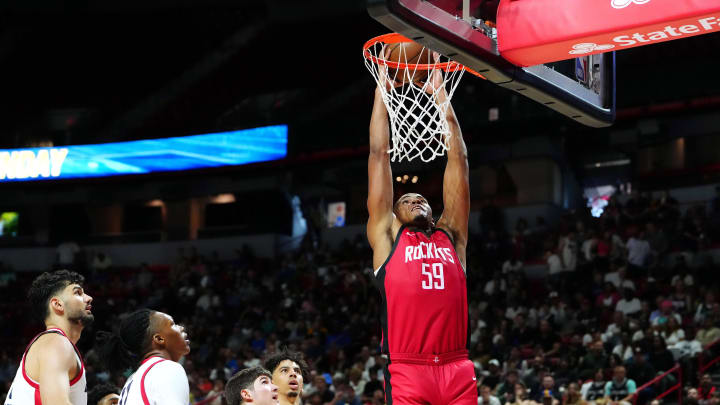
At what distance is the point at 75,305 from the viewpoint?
4664 mm

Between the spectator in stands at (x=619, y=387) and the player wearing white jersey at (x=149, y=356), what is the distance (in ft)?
24.3

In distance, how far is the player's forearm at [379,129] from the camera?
17.2ft

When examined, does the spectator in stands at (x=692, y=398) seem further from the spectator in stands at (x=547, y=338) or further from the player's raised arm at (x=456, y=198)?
the player's raised arm at (x=456, y=198)

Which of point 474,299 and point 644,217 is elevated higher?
point 644,217

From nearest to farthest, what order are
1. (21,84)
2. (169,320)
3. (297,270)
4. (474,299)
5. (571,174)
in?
(169,320) < (474,299) < (297,270) < (571,174) < (21,84)

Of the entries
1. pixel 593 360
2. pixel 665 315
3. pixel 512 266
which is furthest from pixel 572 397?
pixel 512 266

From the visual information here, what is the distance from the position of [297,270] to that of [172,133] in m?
6.08

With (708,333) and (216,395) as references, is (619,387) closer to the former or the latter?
(708,333)

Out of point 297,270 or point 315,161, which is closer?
point 297,270

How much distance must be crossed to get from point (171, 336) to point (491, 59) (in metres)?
2.12

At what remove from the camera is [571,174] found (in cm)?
2158

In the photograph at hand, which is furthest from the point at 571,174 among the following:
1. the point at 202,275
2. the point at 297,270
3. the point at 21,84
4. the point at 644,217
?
the point at 21,84

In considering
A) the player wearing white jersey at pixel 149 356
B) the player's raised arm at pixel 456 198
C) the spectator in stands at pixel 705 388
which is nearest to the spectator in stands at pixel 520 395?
the spectator in stands at pixel 705 388

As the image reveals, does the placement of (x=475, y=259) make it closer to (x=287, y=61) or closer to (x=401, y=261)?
(x=287, y=61)
